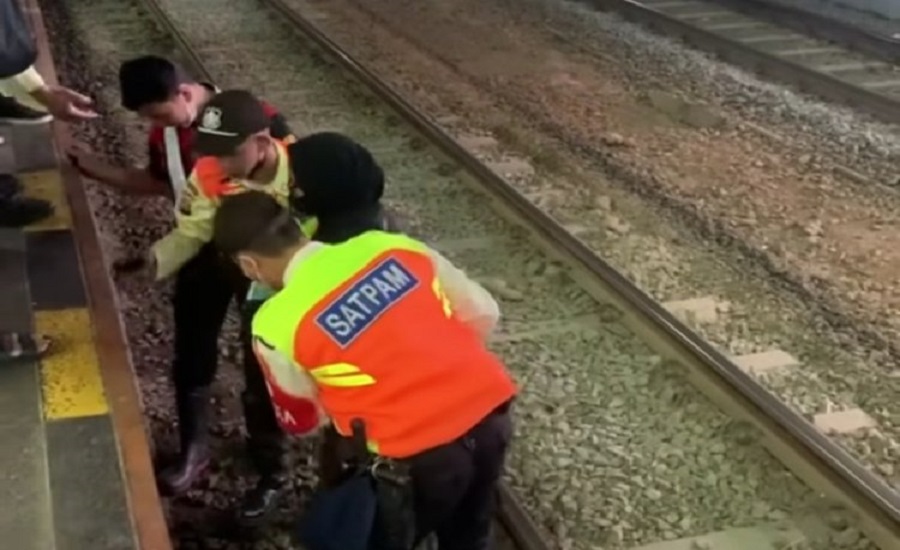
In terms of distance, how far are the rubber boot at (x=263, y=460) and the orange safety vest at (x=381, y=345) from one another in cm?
113

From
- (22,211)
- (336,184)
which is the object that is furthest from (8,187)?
(336,184)

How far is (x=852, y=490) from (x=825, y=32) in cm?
818

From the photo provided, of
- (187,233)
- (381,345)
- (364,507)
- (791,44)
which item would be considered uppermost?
(381,345)

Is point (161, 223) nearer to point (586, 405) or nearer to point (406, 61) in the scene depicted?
point (586, 405)

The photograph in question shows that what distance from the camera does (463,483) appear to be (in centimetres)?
353

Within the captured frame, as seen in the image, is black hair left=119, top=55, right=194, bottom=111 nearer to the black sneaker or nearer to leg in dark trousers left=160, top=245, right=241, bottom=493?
leg in dark trousers left=160, top=245, right=241, bottom=493

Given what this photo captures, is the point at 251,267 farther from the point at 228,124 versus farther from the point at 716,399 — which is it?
the point at 716,399

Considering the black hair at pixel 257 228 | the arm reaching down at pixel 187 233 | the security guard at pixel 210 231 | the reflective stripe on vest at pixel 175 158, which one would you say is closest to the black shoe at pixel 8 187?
the reflective stripe on vest at pixel 175 158

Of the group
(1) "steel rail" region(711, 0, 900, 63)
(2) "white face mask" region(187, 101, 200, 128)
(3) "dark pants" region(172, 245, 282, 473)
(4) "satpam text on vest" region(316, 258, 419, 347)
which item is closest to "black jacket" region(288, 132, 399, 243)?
(4) "satpam text on vest" region(316, 258, 419, 347)

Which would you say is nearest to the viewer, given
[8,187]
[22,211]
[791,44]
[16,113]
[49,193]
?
[22,211]

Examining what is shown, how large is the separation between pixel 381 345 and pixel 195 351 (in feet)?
5.59

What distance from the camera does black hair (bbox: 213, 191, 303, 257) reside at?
3.35m

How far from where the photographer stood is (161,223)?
7.87 metres

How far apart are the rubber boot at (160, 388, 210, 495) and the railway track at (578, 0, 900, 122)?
636cm
